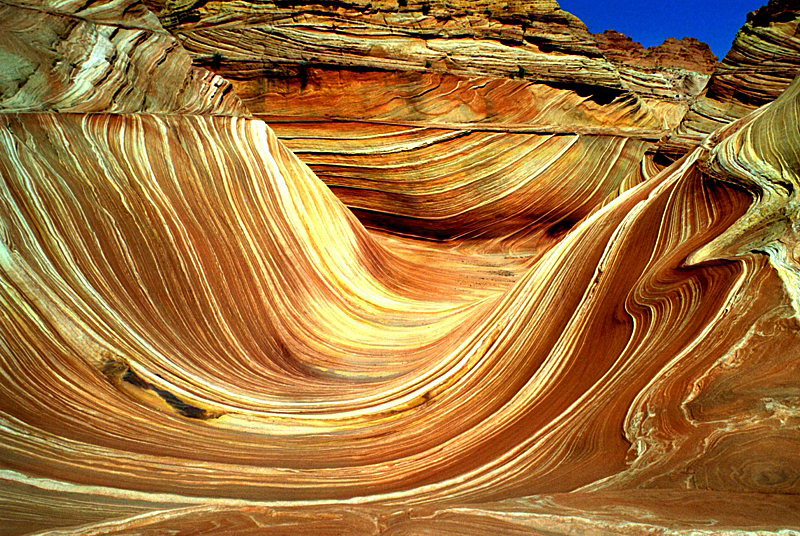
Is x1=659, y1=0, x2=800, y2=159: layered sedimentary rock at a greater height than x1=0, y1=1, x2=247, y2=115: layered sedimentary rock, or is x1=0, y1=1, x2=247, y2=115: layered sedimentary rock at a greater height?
x1=659, y1=0, x2=800, y2=159: layered sedimentary rock

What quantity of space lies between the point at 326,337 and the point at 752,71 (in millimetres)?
4102

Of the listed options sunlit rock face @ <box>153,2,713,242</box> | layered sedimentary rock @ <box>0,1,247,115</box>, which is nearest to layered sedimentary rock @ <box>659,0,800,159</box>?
sunlit rock face @ <box>153,2,713,242</box>

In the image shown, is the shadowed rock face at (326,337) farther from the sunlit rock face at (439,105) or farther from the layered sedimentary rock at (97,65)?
the sunlit rock face at (439,105)

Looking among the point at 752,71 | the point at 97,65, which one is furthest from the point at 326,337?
the point at 752,71

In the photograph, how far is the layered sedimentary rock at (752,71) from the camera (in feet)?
14.7

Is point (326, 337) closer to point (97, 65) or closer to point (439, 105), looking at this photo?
point (97, 65)

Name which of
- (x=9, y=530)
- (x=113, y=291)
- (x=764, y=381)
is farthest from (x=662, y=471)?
(x=113, y=291)

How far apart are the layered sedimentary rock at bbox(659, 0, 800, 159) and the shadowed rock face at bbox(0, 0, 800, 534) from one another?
175 cm

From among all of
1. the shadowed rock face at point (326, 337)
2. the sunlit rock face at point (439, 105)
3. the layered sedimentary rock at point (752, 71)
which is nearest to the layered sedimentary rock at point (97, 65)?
the shadowed rock face at point (326, 337)

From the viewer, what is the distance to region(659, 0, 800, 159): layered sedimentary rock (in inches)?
176

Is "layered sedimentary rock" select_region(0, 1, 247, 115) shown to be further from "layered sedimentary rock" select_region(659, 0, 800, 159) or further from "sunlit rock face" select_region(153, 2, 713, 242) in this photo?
"layered sedimentary rock" select_region(659, 0, 800, 159)

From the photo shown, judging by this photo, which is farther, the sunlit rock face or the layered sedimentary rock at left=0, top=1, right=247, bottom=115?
the sunlit rock face

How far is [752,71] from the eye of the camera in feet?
15.5

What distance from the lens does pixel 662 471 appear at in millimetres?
1252
